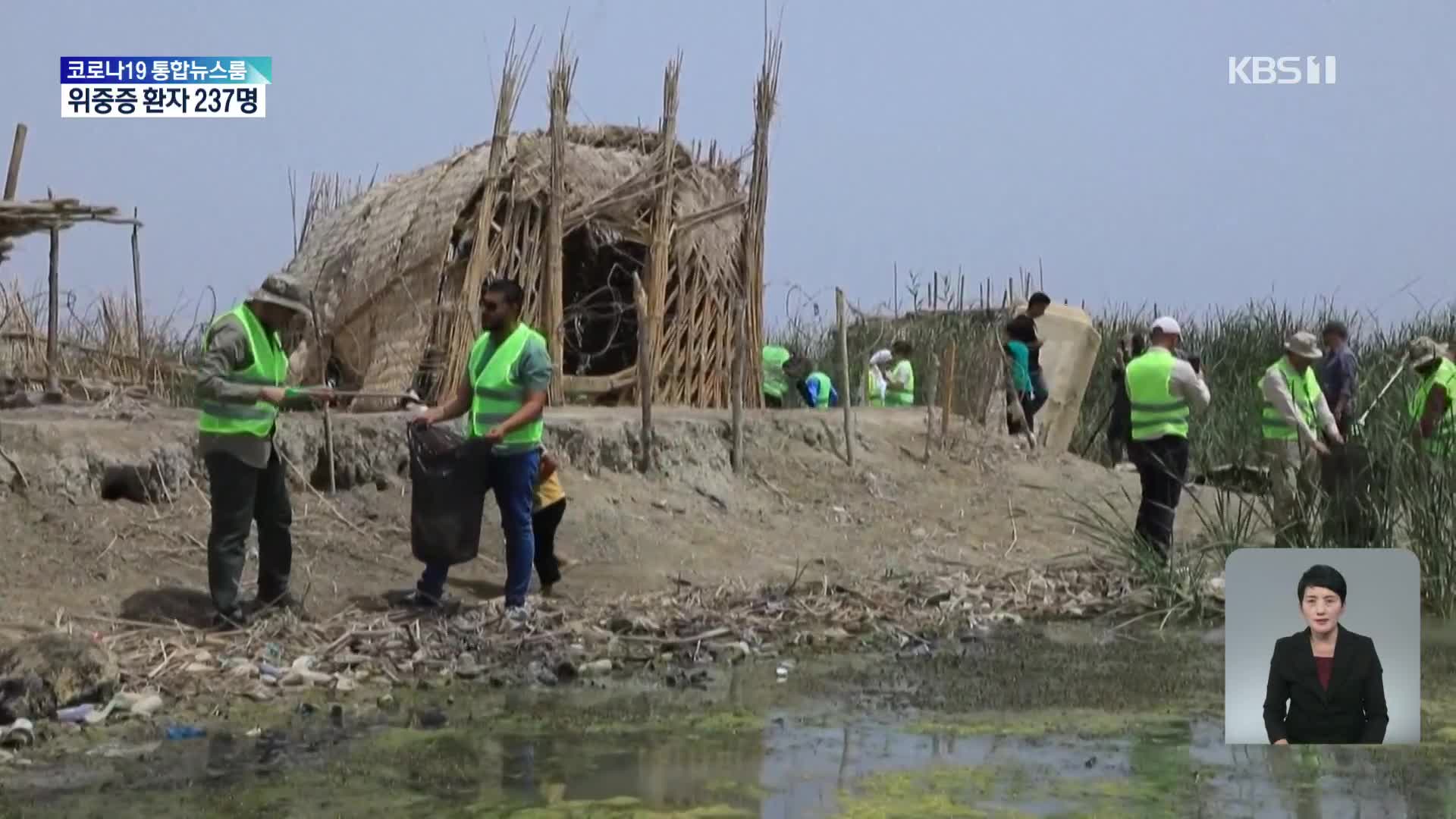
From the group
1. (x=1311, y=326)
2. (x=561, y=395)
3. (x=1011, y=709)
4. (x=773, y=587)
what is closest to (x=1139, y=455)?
(x=773, y=587)

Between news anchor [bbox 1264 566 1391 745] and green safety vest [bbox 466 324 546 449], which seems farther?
green safety vest [bbox 466 324 546 449]

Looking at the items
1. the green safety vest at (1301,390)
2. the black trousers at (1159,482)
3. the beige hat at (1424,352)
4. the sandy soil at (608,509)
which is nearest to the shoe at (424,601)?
the sandy soil at (608,509)

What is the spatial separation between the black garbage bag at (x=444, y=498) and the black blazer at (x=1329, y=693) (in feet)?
13.6

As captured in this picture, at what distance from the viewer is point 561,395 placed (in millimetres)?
12773

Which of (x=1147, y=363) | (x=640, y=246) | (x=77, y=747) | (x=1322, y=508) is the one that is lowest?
(x=77, y=747)

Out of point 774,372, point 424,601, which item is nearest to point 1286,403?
point 424,601

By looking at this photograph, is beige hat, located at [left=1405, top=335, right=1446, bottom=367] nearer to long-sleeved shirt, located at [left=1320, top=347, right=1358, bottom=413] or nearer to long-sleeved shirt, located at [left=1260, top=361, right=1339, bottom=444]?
long-sleeved shirt, located at [left=1260, top=361, right=1339, bottom=444]

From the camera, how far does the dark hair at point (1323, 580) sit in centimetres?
471

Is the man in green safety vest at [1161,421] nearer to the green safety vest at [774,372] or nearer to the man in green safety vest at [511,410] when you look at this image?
the man in green safety vest at [511,410]

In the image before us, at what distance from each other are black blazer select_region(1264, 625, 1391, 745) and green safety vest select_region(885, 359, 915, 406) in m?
10.5

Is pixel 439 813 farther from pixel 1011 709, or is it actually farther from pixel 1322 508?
pixel 1322 508

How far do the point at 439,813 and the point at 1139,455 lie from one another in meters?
6.03

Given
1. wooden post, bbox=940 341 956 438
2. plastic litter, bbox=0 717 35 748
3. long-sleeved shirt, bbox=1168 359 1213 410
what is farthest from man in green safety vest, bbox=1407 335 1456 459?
plastic litter, bbox=0 717 35 748

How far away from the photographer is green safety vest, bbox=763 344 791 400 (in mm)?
15179
